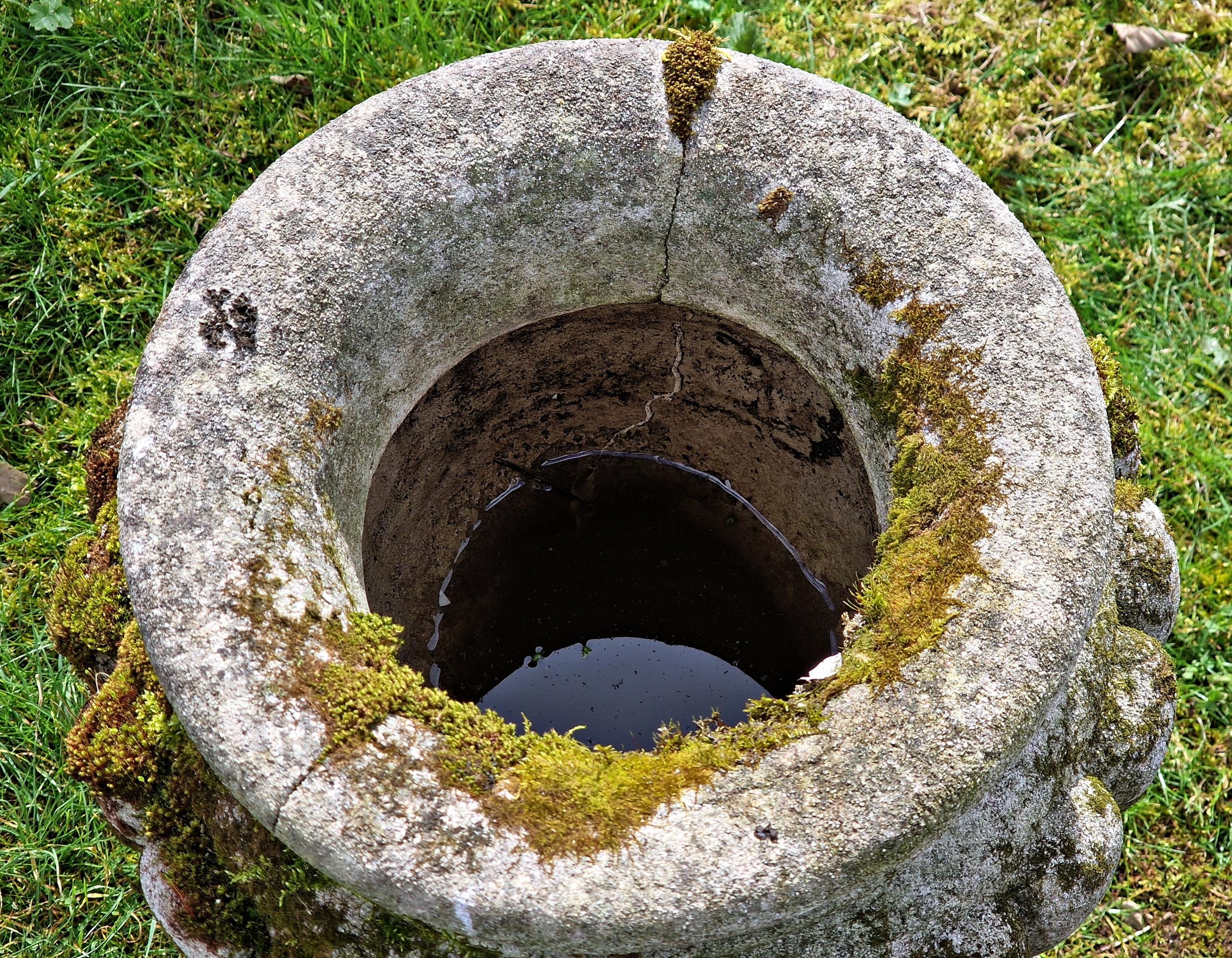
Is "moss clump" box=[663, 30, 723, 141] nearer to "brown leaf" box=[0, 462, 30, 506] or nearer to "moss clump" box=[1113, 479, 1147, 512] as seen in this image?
"moss clump" box=[1113, 479, 1147, 512]

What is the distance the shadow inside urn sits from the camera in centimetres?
257

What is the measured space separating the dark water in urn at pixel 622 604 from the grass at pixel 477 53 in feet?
4.27

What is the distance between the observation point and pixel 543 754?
65.3 inches

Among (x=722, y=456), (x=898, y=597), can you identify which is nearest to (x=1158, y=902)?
(x=722, y=456)

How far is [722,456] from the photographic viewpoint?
3117 mm

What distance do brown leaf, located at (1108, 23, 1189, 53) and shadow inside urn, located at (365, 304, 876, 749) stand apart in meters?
2.51

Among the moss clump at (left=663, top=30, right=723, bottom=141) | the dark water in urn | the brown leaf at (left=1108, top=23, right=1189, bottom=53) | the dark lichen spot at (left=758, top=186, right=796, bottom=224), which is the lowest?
the dark water in urn

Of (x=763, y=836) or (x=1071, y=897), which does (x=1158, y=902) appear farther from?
(x=763, y=836)

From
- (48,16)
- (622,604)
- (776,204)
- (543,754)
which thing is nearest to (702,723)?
(543,754)

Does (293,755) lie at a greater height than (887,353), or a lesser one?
lesser

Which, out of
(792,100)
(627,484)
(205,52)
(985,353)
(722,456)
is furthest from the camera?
(205,52)

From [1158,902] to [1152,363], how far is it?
74.7 inches

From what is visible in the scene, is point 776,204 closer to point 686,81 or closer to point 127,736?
point 686,81

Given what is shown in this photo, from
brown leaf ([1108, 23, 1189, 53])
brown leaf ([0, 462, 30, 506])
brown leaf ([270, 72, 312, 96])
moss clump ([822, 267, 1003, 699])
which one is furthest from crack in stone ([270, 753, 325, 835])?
brown leaf ([1108, 23, 1189, 53])
